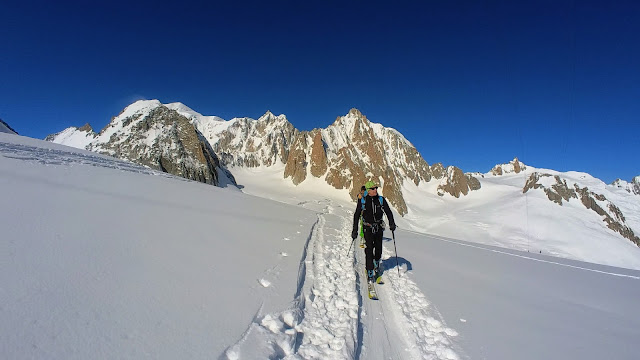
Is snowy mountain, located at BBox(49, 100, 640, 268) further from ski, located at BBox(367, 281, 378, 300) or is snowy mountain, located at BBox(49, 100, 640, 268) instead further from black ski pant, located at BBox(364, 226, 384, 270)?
ski, located at BBox(367, 281, 378, 300)

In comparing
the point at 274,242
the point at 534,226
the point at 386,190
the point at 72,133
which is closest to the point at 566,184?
the point at 534,226

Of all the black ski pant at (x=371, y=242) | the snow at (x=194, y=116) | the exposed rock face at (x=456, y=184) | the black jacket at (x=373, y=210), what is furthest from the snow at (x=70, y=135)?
the exposed rock face at (x=456, y=184)

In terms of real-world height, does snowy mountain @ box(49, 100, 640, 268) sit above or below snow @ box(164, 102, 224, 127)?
below

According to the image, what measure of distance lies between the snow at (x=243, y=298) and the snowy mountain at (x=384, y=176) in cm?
5002

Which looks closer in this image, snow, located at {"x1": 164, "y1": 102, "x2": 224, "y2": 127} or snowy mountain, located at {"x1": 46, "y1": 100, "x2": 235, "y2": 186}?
snowy mountain, located at {"x1": 46, "y1": 100, "x2": 235, "y2": 186}

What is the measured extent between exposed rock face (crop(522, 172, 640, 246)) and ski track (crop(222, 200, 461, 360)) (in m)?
172

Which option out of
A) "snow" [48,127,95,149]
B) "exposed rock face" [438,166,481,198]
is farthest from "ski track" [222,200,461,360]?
"exposed rock face" [438,166,481,198]

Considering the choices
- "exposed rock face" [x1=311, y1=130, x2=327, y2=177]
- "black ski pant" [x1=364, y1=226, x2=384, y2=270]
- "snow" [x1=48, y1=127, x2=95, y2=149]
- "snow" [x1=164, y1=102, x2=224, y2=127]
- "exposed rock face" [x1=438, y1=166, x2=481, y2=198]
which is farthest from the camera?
"snow" [x1=164, y1=102, x2=224, y2=127]

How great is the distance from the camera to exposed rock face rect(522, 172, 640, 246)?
121 m

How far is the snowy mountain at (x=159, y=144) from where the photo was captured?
51000mm

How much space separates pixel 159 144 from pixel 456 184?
150127 mm

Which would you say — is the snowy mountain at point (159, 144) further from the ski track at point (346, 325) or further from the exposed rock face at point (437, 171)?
the exposed rock face at point (437, 171)

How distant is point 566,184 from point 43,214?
636ft

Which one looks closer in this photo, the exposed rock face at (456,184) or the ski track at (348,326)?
the ski track at (348,326)
